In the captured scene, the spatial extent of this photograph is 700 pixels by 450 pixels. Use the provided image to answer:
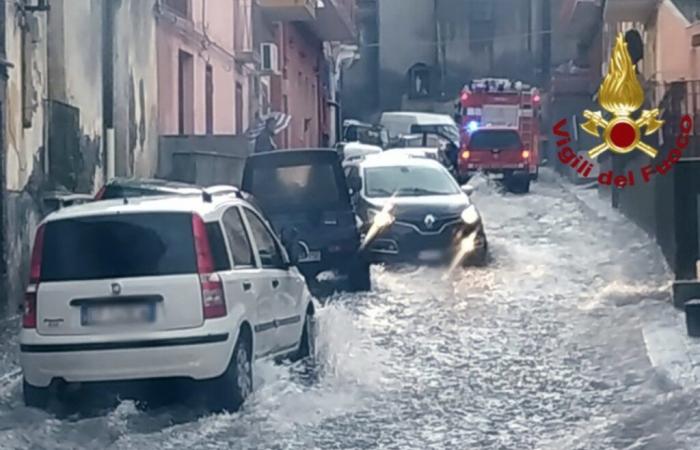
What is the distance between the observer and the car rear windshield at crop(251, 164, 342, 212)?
17.6 meters

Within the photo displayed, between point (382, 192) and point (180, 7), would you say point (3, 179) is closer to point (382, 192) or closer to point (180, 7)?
point (382, 192)

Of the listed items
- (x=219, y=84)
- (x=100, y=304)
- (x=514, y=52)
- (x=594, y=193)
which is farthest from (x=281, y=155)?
(x=514, y=52)

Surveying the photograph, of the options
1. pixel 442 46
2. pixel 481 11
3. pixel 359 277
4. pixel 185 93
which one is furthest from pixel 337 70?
pixel 359 277

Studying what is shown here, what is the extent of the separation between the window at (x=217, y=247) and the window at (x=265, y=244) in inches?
35.0

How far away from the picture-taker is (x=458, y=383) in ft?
37.7

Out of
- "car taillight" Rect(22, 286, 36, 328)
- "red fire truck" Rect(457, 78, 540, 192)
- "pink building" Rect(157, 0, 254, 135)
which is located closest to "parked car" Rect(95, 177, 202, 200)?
"car taillight" Rect(22, 286, 36, 328)

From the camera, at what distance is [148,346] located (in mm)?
9680

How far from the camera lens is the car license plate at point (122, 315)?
974cm

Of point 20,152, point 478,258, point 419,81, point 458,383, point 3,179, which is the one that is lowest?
point 458,383

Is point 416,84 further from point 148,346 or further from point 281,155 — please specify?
point 148,346

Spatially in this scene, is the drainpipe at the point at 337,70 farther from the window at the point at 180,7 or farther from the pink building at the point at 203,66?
the window at the point at 180,7

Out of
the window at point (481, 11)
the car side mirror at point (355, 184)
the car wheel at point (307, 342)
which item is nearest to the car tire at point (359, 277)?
the car side mirror at point (355, 184)

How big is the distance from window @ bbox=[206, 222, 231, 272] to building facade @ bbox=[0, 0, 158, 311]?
4803 millimetres

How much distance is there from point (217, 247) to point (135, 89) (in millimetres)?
10785
